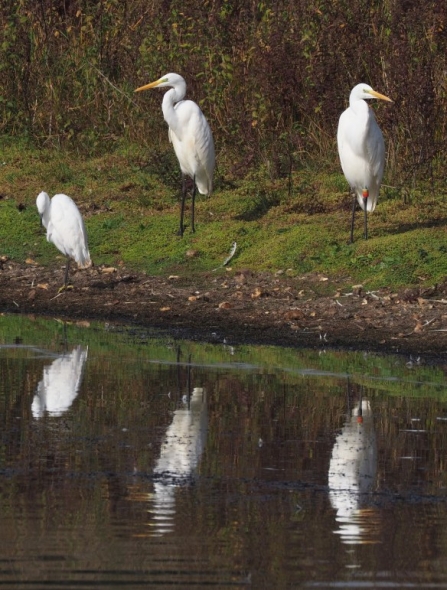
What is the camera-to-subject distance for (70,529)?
4688 millimetres

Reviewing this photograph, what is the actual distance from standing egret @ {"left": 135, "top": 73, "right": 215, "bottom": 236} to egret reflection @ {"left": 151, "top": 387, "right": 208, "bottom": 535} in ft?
20.0

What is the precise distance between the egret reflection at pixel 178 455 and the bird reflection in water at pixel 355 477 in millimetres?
638

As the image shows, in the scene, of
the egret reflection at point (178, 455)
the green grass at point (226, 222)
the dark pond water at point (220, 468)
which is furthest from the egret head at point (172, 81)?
the egret reflection at point (178, 455)

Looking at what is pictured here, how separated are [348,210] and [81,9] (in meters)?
5.55

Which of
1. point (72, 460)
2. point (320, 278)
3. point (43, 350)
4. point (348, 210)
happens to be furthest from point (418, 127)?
point (72, 460)

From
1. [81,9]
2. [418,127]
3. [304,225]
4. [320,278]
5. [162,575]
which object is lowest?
[162,575]

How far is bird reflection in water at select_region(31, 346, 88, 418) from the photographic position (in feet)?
22.6

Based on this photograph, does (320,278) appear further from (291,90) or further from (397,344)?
(291,90)

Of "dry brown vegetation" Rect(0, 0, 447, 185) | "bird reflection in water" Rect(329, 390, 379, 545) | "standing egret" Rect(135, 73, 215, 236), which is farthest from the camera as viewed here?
"dry brown vegetation" Rect(0, 0, 447, 185)

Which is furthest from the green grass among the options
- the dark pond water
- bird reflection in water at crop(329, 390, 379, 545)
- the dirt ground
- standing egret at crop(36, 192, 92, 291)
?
bird reflection in water at crop(329, 390, 379, 545)

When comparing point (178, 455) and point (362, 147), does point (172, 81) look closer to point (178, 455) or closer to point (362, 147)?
point (362, 147)

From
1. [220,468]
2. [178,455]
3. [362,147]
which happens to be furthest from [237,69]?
[220,468]

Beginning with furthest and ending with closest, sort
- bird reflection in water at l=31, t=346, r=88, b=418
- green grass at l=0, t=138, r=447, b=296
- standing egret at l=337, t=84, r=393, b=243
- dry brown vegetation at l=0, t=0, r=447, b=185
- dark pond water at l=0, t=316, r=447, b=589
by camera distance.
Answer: dry brown vegetation at l=0, t=0, r=447, b=185 < standing egret at l=337, t=84, r=393, b=243 < green grass at l=0, t=138, r=447, b=296 < bird reflection in water at l=31, t=346, r=88, b=418 < dark pond water at l=0, t=316, r=447, b=589

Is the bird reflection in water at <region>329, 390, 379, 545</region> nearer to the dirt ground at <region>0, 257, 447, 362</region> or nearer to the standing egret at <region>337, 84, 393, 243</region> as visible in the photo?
the dirt ground at <region>0, 257, 447, 362</region>
